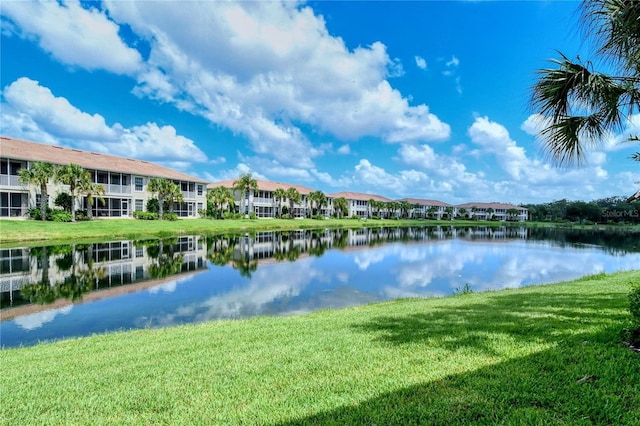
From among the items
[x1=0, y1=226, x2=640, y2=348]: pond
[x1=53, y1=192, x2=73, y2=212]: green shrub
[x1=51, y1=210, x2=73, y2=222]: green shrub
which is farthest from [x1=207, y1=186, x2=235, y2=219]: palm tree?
[x1=0, y1=226, x2=640, y2=348]: pond

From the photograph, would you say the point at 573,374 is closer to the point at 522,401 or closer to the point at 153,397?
the point at 522,401

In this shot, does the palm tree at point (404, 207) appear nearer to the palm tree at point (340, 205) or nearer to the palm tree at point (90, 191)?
the palm tree at point (340, 205)

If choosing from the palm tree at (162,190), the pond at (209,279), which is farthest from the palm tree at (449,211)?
the palm tree at (162,190)

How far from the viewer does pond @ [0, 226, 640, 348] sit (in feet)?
34.5

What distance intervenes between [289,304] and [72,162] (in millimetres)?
36624

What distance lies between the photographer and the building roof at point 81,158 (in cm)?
3328

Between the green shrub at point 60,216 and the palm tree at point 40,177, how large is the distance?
2.18 ft

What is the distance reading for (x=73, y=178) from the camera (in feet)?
110

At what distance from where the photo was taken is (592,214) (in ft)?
323

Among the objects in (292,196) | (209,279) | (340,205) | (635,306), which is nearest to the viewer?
(635,306)

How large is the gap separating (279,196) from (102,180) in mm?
32486

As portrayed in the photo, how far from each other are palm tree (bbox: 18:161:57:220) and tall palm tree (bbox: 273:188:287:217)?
3870 cm

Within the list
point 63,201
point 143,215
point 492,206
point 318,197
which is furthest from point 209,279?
point 492,206

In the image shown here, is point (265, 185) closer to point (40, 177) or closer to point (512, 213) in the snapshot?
point (40, 177)
